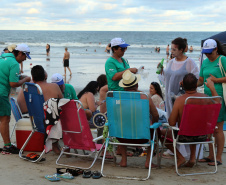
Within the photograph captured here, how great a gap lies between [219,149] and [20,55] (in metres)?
2.82

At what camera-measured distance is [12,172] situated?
163 inches

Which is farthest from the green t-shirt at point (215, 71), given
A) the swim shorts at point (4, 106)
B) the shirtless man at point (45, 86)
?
the swim shorts at point (4, 106)

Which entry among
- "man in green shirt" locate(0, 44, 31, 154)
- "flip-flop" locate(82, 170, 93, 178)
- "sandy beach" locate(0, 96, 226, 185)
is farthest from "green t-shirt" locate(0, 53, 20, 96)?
"flip-flop" locate(82, 170, 93, 178)

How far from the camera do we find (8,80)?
16.6 feet

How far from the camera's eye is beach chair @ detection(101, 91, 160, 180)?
4.07 meters

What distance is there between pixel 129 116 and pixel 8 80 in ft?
6.13

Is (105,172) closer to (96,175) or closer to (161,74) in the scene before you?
(96,175)

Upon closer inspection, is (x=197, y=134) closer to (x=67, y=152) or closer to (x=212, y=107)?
(x=212, y=107)

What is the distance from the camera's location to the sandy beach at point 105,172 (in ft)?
12.8

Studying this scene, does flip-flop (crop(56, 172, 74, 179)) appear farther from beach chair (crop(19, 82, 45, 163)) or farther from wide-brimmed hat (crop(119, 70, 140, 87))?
wide-brimmed hat (crop(119, 70, 140, 87))

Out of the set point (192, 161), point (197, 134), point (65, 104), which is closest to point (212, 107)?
point (197, 134)

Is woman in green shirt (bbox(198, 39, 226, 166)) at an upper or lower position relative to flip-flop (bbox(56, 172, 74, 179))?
upper

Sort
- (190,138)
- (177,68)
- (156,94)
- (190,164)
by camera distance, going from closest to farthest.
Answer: (190,138)
(190,164)
(177,68)
(156,94)

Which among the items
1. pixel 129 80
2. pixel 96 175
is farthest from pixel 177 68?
pixel 96 175
